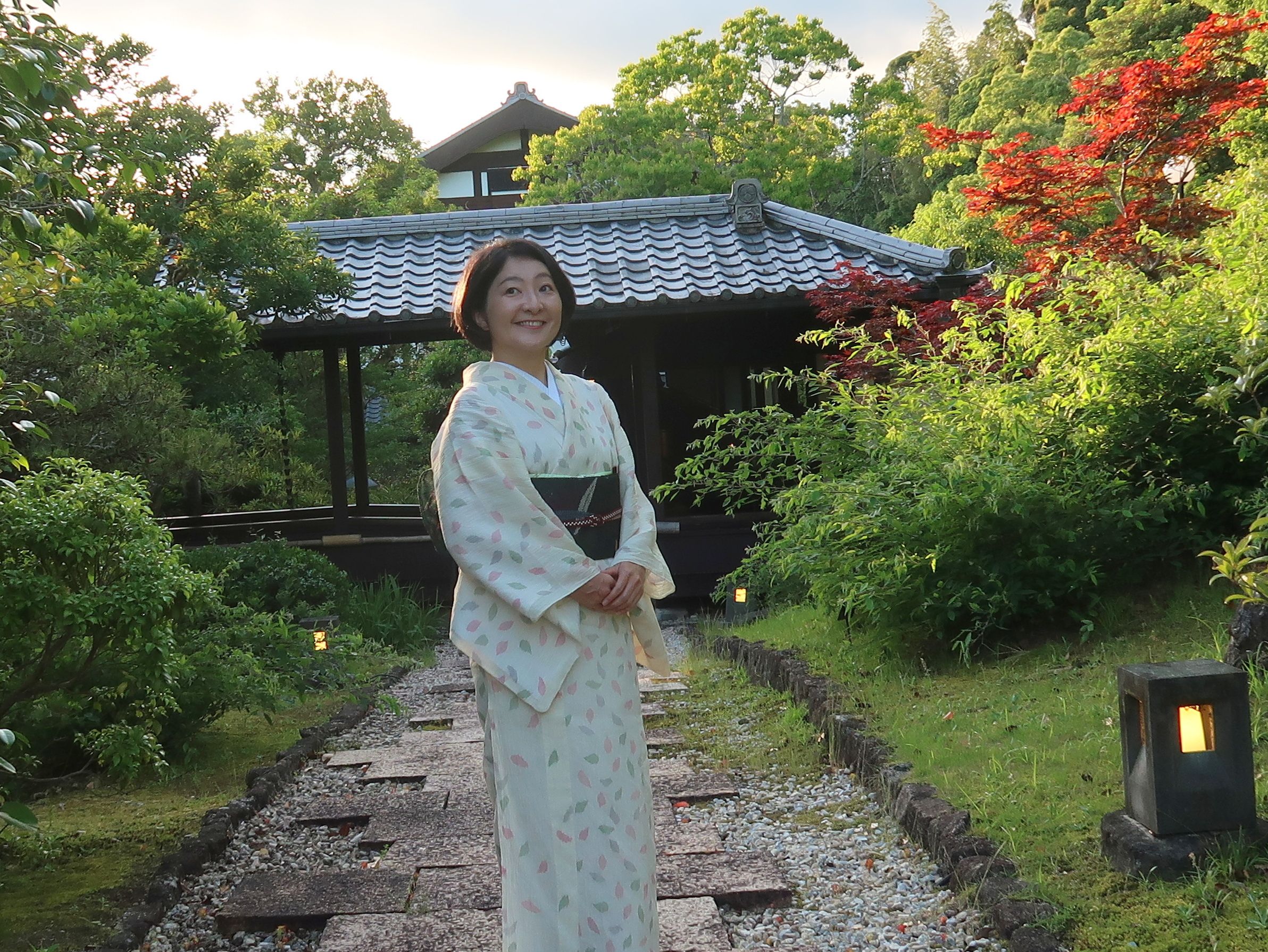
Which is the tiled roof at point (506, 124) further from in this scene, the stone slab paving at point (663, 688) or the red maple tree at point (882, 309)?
the stone slab paving at point (663, 688)

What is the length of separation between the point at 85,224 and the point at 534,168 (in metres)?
20.4

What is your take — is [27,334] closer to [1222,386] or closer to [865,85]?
[1222,386]

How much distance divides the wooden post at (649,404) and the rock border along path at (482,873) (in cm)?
489

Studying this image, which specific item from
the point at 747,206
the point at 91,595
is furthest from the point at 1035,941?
the point at 747,206

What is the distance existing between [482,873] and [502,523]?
1747mm

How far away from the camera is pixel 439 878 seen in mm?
3912

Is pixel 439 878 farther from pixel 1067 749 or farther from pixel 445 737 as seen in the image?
pixel 445 737

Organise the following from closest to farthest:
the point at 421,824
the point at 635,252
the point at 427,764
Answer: the point at 421,824
the point at 427,764
the point at 635,252

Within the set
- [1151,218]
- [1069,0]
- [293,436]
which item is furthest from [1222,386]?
[1069,0]

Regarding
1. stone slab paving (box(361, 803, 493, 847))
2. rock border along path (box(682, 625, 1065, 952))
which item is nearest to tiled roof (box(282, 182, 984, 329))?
rock border along path (box(682, 625, 1065, 952))

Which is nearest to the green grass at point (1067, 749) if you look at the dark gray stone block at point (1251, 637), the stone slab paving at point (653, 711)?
the dark gray stone block at point (1251, 637)

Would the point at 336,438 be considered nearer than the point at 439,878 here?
No

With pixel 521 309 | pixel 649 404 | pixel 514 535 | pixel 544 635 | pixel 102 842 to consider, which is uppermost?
pixel 649 404

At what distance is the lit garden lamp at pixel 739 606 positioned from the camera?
8.95m
